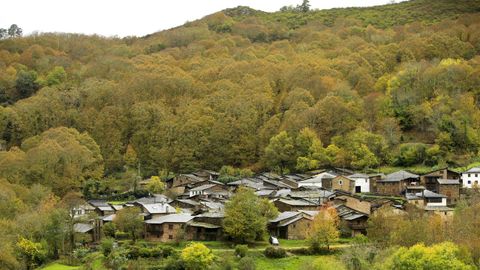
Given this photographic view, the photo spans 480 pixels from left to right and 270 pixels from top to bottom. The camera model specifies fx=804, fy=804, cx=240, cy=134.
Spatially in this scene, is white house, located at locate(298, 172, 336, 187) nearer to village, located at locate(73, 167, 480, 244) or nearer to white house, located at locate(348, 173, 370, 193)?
village, located at locate(73, 167, 480, 244)

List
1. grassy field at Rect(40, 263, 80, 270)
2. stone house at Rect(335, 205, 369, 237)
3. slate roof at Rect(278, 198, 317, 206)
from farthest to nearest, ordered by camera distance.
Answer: slate roof at Rect(278, 198, 317, 206) < stone house at Rect(335, 205, 369, 237) < grassy field at Rect(40, 263, 80, 270)

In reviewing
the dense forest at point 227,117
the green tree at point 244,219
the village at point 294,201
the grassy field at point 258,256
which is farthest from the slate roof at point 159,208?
the green tree at point 244,219

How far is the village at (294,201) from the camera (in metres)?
46.9

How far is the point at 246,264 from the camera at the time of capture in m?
39.8

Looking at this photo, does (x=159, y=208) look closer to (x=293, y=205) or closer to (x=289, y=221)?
(x=293, y=205)

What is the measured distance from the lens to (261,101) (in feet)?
254

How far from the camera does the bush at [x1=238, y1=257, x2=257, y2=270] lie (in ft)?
130

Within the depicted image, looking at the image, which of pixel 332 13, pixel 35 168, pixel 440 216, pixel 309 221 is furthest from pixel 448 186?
pixel 332 13

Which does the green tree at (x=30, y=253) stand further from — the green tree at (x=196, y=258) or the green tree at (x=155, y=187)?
the green tree at (x=155, y=187)

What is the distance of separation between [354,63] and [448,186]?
119ft

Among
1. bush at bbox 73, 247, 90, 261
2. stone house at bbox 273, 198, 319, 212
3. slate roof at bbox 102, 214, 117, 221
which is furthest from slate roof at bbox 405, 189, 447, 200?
bush at bbox 73, 247, 90, 261

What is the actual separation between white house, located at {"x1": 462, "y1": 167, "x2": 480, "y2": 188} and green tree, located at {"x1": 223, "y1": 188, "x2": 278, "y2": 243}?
16.9m

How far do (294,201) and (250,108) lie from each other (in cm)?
2552

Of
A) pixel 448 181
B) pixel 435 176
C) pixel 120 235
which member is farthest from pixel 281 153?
pixel 120 235
